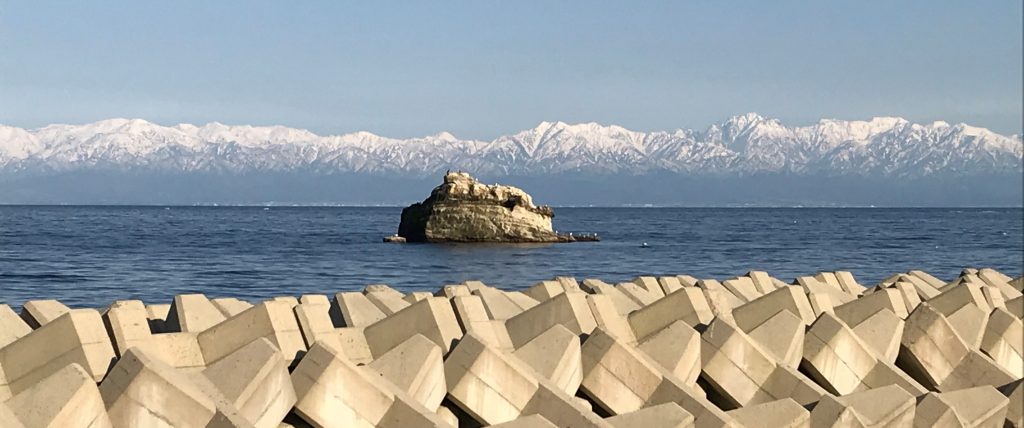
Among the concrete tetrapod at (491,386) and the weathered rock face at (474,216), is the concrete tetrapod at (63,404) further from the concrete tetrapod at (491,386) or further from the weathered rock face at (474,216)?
the weathered rock face at (474,216)

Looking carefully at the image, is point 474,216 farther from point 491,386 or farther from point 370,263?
point 491,386

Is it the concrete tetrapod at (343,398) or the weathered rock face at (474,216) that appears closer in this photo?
the concrete tetrapod at (343,398)

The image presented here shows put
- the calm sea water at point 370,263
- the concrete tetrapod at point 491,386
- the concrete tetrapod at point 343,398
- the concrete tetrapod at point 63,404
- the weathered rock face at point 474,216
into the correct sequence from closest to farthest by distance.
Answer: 1. the concrete tetrapod at point 63,404
2. the concrete tetrapod at point 343,398
3. the concrete tetrapod at point 491,386
4. the calm sea water at point 370,263
5. the weathered rock face at point 474,216

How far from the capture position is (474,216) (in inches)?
2800

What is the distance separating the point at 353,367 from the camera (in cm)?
679

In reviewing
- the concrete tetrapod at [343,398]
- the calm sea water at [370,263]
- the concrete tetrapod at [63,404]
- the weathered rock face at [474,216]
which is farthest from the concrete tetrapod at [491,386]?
the weathered rock face at [474,216]

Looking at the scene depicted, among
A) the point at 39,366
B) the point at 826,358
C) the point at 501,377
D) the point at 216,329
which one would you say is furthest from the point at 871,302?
the point at 39,366

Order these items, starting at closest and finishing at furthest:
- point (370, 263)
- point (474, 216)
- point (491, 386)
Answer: point (491, 386)
point (370, 263)
point (474, 216)

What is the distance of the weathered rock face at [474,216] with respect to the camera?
Answer: 7138 centimetres

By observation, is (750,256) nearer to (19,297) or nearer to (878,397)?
(19,297)

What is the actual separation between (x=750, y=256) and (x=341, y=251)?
64.3ft

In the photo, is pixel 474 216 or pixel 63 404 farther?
pixel 474 216

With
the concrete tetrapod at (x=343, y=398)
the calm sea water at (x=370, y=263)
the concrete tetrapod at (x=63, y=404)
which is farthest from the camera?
the calm sea water at (x=370, y=263)

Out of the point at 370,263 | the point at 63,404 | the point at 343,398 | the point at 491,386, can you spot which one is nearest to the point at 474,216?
the point at 370,263
